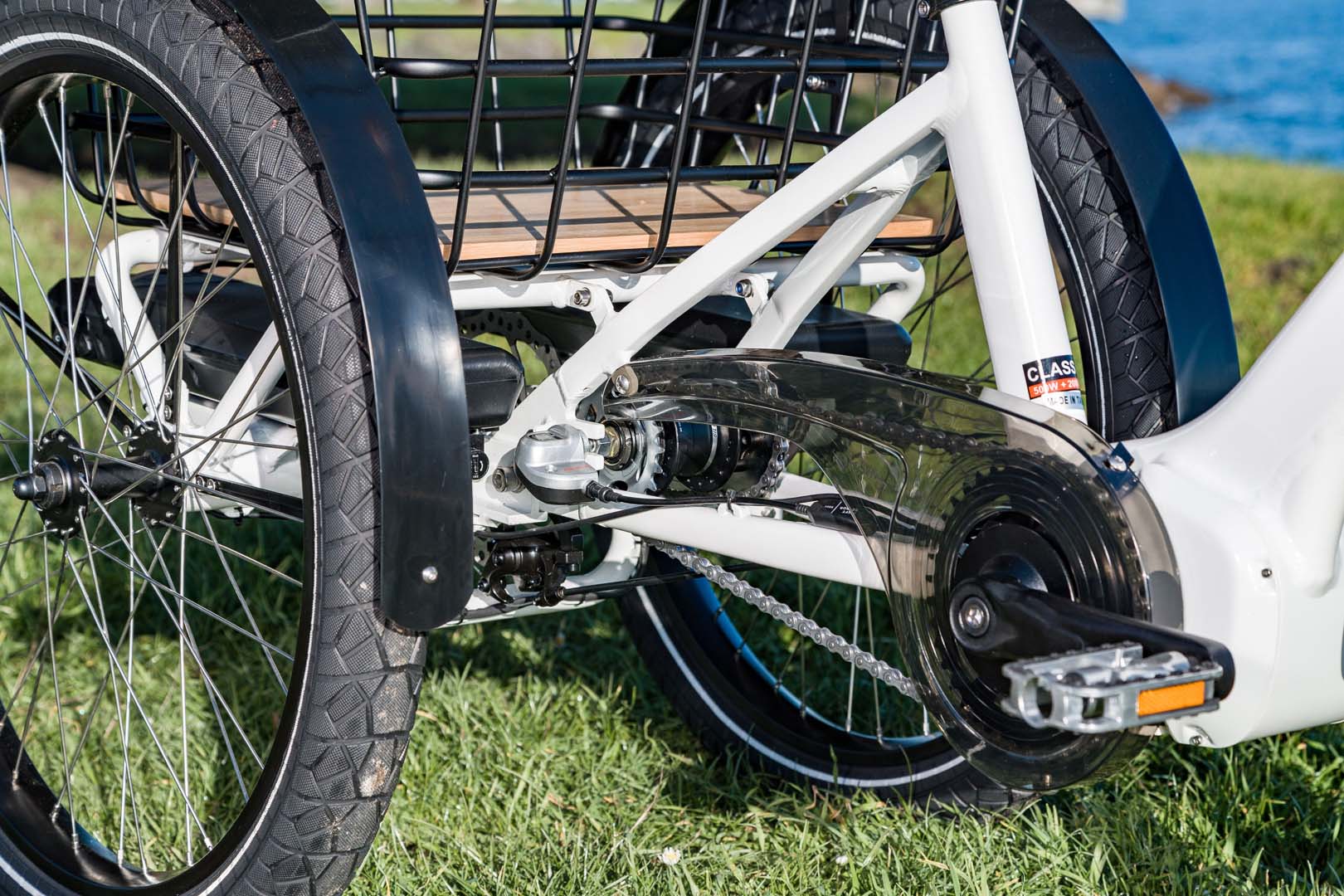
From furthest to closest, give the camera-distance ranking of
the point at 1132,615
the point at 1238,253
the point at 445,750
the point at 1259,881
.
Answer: the point at 1238,253 → the point at 445,750 → the point at 1259,881 → the point at 1132,615

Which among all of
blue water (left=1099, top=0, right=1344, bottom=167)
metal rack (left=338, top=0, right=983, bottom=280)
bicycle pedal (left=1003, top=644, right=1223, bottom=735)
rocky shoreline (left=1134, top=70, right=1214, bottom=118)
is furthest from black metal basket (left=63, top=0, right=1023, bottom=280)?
rocky shoreline (left=1134, top=70, right=1214, bottom=118)

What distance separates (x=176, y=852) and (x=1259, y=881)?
4.45 feet

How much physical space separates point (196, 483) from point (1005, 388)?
0.90m

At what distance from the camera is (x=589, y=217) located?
1666mm

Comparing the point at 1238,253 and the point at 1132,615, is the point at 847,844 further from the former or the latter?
the point at 1238,253

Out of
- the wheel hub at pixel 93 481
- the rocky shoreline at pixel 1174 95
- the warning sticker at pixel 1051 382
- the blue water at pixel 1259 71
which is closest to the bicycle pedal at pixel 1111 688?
the warning sticker at pixel 1051 382

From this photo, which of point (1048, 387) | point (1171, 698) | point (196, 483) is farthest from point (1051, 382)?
point (196, 483)

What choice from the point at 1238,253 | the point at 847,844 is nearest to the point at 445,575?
the point at 847,844

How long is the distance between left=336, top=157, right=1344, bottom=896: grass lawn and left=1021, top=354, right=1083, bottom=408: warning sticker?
61 cm

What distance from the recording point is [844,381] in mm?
1349

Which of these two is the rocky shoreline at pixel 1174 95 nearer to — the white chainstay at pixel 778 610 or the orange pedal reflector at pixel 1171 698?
the white chainstay at pixel 778 610

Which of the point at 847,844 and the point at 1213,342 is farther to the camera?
the point at 847,844

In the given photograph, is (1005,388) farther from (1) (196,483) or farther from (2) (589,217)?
(1) (196,483)

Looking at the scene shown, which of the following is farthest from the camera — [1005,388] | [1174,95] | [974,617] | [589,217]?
[1174,95]
